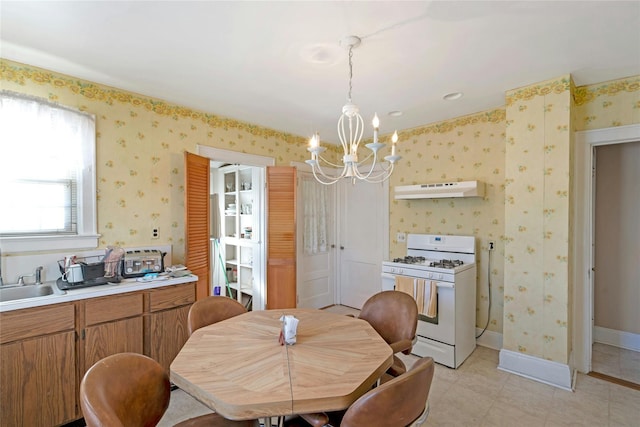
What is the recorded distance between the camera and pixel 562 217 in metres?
2.40

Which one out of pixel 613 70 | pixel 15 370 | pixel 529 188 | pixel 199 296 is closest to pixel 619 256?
pixel 529 188

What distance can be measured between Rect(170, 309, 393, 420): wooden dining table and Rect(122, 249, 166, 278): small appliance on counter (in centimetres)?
110

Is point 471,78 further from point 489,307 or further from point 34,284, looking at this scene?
point 34,284

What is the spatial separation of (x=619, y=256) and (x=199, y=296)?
179 inches

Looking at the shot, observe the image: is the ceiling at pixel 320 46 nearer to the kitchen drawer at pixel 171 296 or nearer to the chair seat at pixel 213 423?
the kitchen drawer at pixel 171 296

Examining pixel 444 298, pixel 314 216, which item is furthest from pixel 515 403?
pixel 314 216

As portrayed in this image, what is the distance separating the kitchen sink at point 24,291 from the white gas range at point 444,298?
114 inches

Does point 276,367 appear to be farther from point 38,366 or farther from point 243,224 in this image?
point 243,224

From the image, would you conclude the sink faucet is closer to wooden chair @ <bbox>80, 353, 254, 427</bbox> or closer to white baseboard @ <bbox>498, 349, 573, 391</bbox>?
wooden chair @ <bbox>80, 353, 254, 427</bbox>

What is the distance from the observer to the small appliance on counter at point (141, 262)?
2.39 meters

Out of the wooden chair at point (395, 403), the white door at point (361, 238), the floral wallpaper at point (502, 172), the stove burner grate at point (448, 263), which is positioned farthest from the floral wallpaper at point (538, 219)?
the wooden chair at point (395, 403)

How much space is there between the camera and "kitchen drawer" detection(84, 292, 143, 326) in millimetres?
2033

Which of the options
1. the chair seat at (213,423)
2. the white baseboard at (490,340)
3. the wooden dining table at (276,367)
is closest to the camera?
the wooden dining table at (276,367)

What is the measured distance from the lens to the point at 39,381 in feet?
6.04
